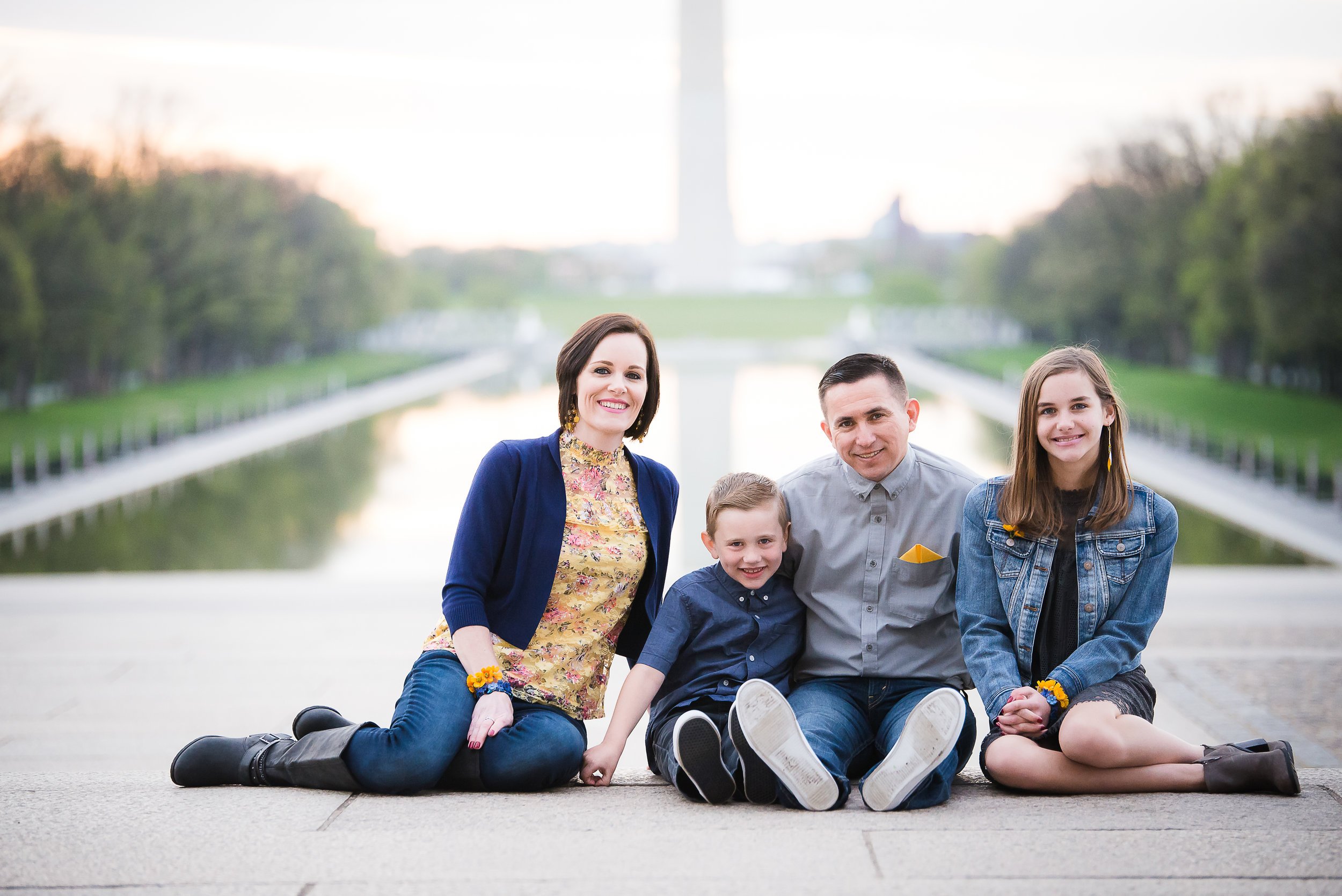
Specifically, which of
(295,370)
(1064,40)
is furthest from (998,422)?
(295,370)

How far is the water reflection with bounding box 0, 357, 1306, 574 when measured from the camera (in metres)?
11.7

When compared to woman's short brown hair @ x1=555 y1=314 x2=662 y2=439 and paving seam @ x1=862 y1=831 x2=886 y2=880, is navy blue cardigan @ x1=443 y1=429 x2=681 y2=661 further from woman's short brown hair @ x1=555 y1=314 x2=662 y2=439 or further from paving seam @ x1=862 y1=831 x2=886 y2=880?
paving seam @ x1=862 y1=831 x2=886 y2=880

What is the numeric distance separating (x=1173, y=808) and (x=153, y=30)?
23.4m

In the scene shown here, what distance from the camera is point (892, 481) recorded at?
3.10 m

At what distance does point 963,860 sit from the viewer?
226 centimetres

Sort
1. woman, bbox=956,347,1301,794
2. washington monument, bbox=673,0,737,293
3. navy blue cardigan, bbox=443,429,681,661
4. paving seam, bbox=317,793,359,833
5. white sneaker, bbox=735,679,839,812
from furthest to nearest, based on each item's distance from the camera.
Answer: washington monument, bbox=673,0,737,293 → navy blue cardigan, bbox=443,429,681,661 → woman, bbox=956,347,1301,794 → white sneaker, bbox=735,679,839,812 → paving seam, bbox=317,793,359,833

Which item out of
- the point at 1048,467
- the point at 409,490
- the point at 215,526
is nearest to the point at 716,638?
the point at 1048,467

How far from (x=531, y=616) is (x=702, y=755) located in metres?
0.59

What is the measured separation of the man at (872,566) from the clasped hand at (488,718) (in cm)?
69

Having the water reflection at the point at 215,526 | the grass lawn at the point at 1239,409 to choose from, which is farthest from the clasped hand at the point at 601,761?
the grass lawn at the point at 1239,409

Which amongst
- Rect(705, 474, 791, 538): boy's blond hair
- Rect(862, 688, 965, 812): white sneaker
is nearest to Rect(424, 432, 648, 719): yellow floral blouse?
Rect(705, 474, 791, 538): boy's blond hair

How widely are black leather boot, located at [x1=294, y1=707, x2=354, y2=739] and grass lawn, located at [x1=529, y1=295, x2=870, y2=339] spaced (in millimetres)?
29554

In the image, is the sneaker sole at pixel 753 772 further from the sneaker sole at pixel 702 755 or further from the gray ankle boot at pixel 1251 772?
the gray ankle boot at pixel 1251 772

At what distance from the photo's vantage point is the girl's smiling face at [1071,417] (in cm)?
292
